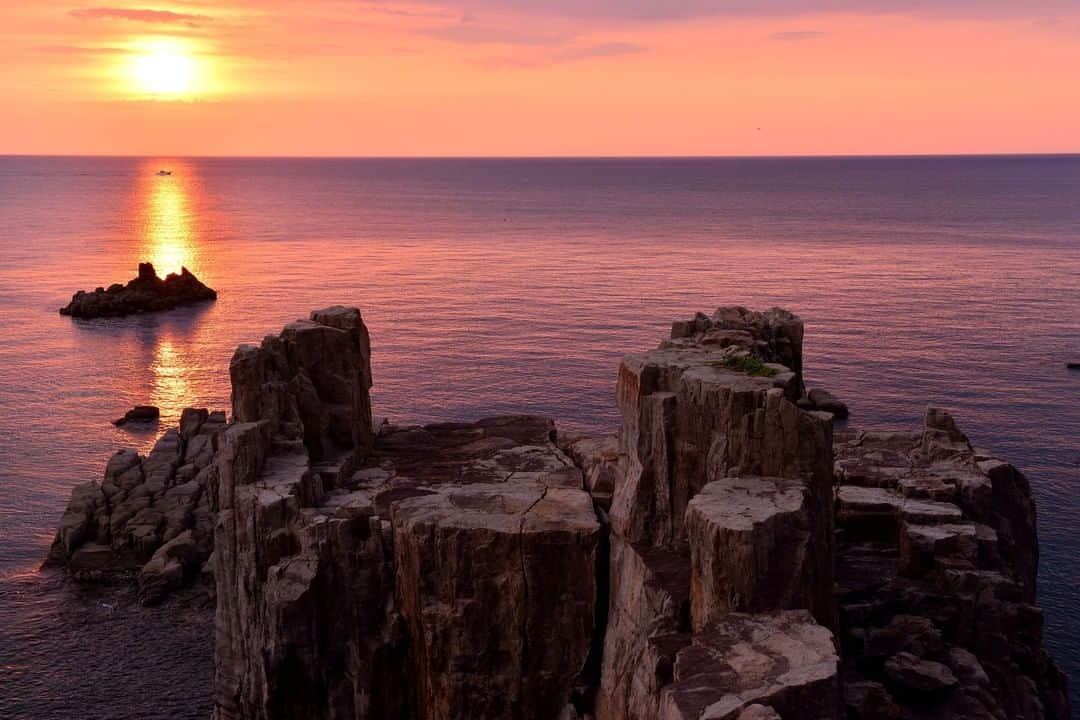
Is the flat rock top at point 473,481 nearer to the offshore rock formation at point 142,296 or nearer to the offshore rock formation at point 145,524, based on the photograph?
the offshore rock formation at point 145,524

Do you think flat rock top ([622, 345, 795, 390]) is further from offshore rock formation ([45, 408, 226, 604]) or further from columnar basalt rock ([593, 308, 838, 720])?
offshore rock formation ([45, 408, 226, 604])

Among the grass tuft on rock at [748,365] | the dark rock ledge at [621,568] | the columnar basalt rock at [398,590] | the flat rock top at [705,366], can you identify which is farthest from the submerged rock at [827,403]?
the grass tuft on rock at [748,365]

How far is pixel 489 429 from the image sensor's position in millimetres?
46250

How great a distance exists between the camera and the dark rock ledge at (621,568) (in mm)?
28625

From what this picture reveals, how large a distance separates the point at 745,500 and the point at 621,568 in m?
5.13

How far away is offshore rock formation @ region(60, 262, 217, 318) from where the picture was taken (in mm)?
136875

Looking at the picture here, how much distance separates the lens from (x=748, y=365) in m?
35.0

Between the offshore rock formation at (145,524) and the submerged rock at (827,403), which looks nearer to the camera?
the offshore rock formation at (145,524)

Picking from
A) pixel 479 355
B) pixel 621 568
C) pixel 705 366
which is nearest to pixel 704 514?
pixel 621 568

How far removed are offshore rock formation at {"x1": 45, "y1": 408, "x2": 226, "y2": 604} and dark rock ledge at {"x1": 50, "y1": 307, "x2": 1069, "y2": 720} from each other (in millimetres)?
19904

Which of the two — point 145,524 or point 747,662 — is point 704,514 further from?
point 145,524

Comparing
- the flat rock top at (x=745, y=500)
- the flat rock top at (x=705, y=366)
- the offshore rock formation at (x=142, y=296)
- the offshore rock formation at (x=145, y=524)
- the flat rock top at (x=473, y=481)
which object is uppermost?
the flat rock top at (x=705, y=366)

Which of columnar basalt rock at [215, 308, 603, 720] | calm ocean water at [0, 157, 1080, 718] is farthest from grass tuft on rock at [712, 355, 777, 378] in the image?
calm ocean water at [0, 157, 1080, 718]

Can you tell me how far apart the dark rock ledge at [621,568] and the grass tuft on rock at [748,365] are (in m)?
0.07
